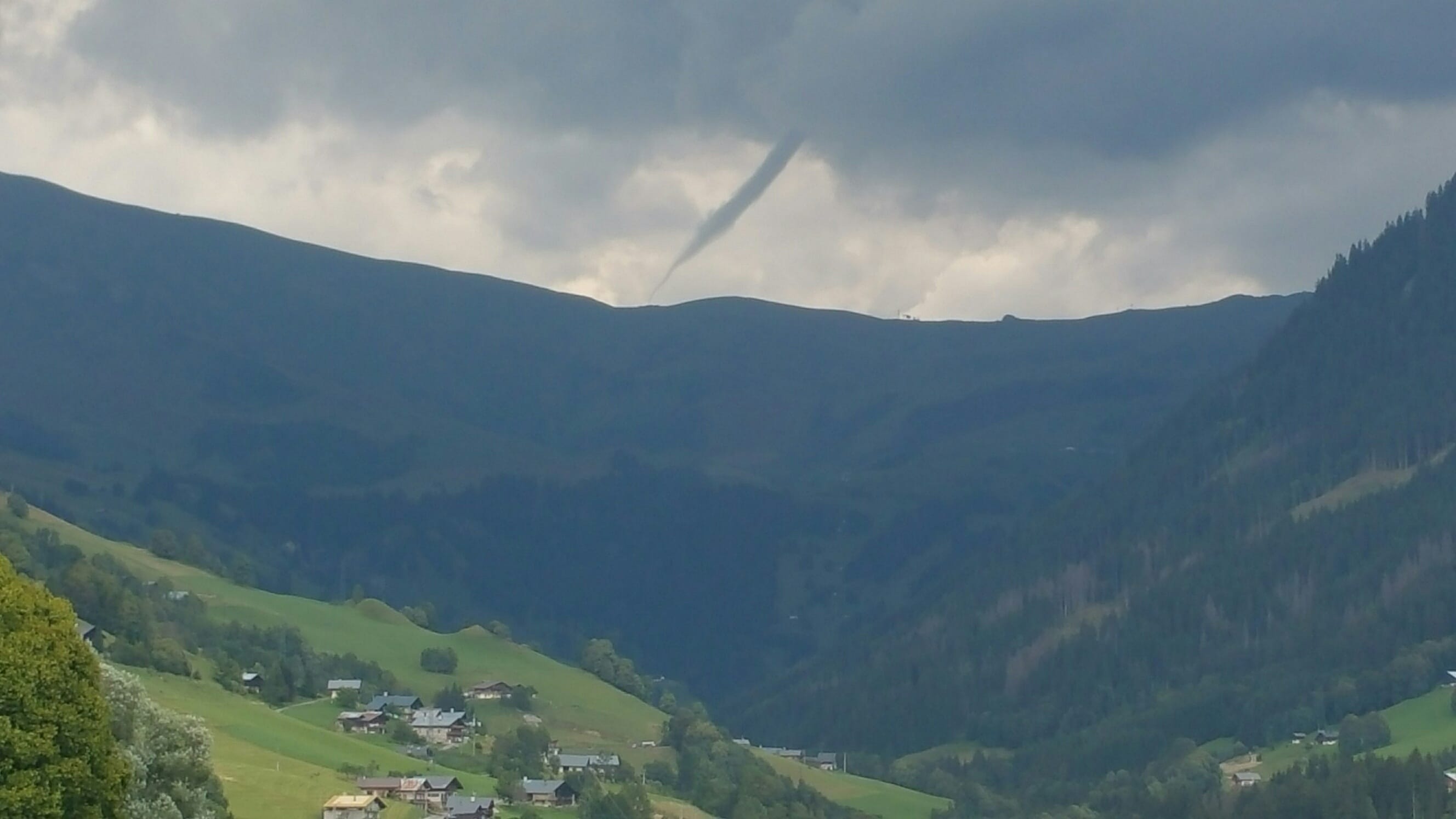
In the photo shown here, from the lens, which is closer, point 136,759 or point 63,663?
point 63,663

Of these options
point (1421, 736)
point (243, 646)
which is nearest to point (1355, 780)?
point (1421, 736)

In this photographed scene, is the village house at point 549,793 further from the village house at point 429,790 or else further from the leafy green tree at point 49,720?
the leafy green tree at point 49,720

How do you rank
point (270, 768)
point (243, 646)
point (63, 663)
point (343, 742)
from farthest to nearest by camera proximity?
1. point (243, 646)
2. point (343, 742)
3. point (270, 768)
4. point (63, 663)

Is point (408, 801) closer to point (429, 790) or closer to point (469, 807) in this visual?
point (469, 807)

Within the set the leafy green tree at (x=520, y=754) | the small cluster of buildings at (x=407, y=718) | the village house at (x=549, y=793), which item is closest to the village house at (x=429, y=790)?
the village house at (x=549, y=793)

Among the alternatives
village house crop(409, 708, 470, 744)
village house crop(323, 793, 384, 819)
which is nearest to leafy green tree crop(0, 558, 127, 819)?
village house crop(323, 793, 384, 819)

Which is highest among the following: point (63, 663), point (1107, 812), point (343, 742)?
point (63, 663)

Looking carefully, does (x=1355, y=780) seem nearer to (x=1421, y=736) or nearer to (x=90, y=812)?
(x=1421, y=736)
